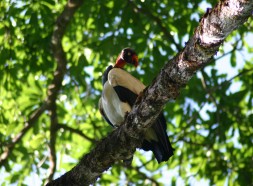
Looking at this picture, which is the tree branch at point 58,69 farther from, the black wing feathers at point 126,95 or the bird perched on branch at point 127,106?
the black wing feathers at point 126,95

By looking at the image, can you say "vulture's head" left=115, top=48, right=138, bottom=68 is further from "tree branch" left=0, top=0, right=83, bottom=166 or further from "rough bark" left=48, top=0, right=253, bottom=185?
"rough bark" left=48, top=0, right=253, bottom=185

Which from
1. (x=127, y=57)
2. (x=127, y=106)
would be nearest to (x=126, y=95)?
(x=127, y=106)

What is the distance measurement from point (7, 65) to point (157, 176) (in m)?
3.28

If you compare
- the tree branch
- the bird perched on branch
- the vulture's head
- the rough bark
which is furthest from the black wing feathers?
the tree branch

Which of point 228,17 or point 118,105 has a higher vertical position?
point 118,105

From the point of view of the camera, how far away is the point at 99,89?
28.1ft

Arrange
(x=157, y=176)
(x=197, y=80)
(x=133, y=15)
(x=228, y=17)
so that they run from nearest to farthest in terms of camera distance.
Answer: (x=228, y=17) → (x=133, y=15) → (x=197, y=80) → (x=157, y=176)

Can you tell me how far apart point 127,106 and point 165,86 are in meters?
1.81

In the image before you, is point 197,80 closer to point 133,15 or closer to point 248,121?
point 248,121

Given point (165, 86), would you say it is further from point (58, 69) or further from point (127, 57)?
point (58, 69)

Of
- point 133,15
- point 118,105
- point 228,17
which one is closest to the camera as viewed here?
point 228,17

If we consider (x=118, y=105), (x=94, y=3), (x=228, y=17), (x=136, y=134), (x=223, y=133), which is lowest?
(x=228, y=17)

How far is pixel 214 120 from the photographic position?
787 centimetres

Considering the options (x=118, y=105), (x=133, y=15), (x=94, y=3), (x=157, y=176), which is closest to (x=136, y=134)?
(x=118, y=105)
